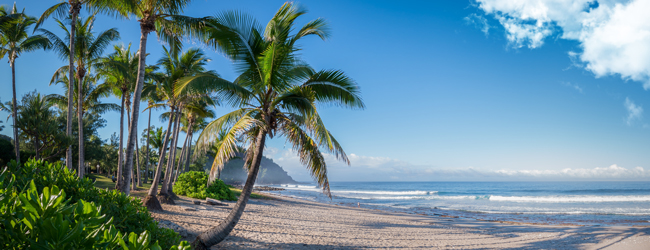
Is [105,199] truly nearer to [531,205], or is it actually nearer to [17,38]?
[17,38]

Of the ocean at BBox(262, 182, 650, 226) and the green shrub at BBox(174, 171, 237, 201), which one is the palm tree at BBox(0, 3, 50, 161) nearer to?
the green shrub at BBox(174, 171, 237, 201)

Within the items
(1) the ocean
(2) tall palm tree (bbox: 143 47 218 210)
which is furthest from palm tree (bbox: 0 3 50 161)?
(1) the ocean

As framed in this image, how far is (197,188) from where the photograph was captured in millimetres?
18266

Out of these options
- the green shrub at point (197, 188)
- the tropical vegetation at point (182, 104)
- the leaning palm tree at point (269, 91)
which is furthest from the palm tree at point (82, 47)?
the leaning palm tree at point (269, 91)

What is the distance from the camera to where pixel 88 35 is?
1355 centimetres

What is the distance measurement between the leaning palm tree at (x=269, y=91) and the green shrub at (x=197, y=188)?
11779 mm

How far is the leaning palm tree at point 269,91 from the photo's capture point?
6910 millimetres

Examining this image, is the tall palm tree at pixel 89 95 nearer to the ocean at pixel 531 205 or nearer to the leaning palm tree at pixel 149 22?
the leaning palm tree at pixel 149 22

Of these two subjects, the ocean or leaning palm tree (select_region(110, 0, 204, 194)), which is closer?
leaning palm tree (select_region(110, 0, 204, 194))

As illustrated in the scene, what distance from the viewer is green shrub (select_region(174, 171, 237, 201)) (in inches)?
709

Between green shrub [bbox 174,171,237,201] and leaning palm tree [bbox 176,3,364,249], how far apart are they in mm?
11779

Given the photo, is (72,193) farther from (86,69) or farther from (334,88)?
(86,69)

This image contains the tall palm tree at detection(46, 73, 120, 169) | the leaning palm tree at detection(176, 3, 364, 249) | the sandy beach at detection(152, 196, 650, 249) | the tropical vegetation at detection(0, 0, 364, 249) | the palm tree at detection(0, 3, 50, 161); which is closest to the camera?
the tropical vegetation at detection(0, 0, 364, 249)

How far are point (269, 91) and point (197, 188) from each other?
44.0 feet
